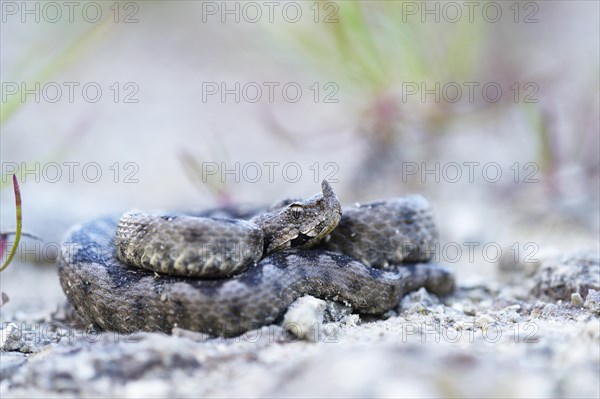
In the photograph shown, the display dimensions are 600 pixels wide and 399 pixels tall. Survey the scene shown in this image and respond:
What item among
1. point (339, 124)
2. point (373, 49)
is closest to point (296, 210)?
point (373, 49)

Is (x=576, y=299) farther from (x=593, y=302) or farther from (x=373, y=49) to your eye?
(x=373, y=49)

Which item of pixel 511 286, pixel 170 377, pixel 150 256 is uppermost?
pixel 150 256

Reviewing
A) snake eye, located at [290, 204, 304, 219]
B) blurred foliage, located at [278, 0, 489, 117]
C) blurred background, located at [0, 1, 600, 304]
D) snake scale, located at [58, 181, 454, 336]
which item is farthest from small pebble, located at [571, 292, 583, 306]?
blurred foliage, located at [278, 0, 489, 117]

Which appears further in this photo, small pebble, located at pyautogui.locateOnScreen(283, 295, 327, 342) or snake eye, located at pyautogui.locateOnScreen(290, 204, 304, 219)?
snake eye, located at pyautogui.locateOnScreen(290, 204, 304, 219)

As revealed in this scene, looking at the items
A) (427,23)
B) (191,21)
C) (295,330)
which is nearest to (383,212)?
(295,330)

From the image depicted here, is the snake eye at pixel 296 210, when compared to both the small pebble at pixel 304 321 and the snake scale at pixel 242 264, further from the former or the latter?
the small pebble at pixel 304 321

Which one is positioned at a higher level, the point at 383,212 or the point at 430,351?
the point at 383,212

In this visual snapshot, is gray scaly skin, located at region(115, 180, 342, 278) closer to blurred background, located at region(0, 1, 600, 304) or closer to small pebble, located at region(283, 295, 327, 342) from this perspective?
small pebble, located at region(283, 295, 327, 342)

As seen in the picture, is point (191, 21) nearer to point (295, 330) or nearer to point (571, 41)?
point (571, 41)
